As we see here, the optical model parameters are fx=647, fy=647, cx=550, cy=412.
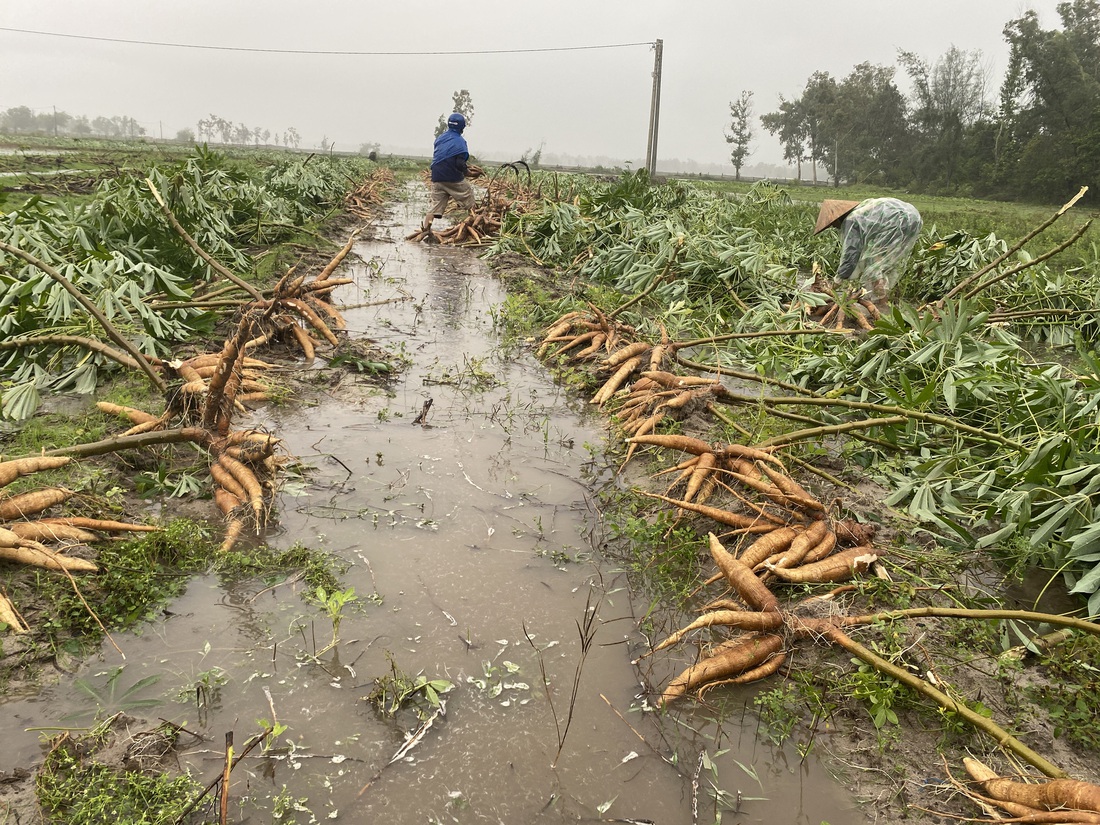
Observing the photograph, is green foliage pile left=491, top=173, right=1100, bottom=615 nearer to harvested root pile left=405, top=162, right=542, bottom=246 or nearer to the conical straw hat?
the conical straw hat

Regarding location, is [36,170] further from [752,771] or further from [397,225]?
[752,771]

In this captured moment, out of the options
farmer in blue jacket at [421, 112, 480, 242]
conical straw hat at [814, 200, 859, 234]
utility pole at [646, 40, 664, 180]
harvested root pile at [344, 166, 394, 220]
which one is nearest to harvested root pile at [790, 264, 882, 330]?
conical straw hat at [814, 200, 859, 234]

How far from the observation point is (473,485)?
3.60 metres

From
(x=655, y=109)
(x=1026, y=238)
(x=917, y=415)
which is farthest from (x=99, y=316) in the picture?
(x=655, y=109)

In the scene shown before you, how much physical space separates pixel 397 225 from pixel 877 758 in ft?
45.8

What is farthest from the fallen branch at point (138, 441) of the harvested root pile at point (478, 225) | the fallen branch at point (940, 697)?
the harvested root pile at point (478, 225)

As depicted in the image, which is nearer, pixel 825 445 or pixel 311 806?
pixel 311 806

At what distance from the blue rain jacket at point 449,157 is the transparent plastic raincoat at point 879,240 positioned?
7.36 meters

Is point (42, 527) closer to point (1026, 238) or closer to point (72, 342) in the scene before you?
point (72, 342)

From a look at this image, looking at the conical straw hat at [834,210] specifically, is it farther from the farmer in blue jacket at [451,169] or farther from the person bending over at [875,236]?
the farmer in blue jacket at [451,169]

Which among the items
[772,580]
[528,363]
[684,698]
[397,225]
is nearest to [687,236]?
[528,363]

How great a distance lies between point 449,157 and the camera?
11.7 metres

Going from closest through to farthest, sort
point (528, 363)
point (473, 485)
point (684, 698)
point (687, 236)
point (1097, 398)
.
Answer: point (684, 698) → point (1097, 398) → point (473, 485) → point (528, 363) → point (687, 236)

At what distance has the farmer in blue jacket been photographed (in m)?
11.7
